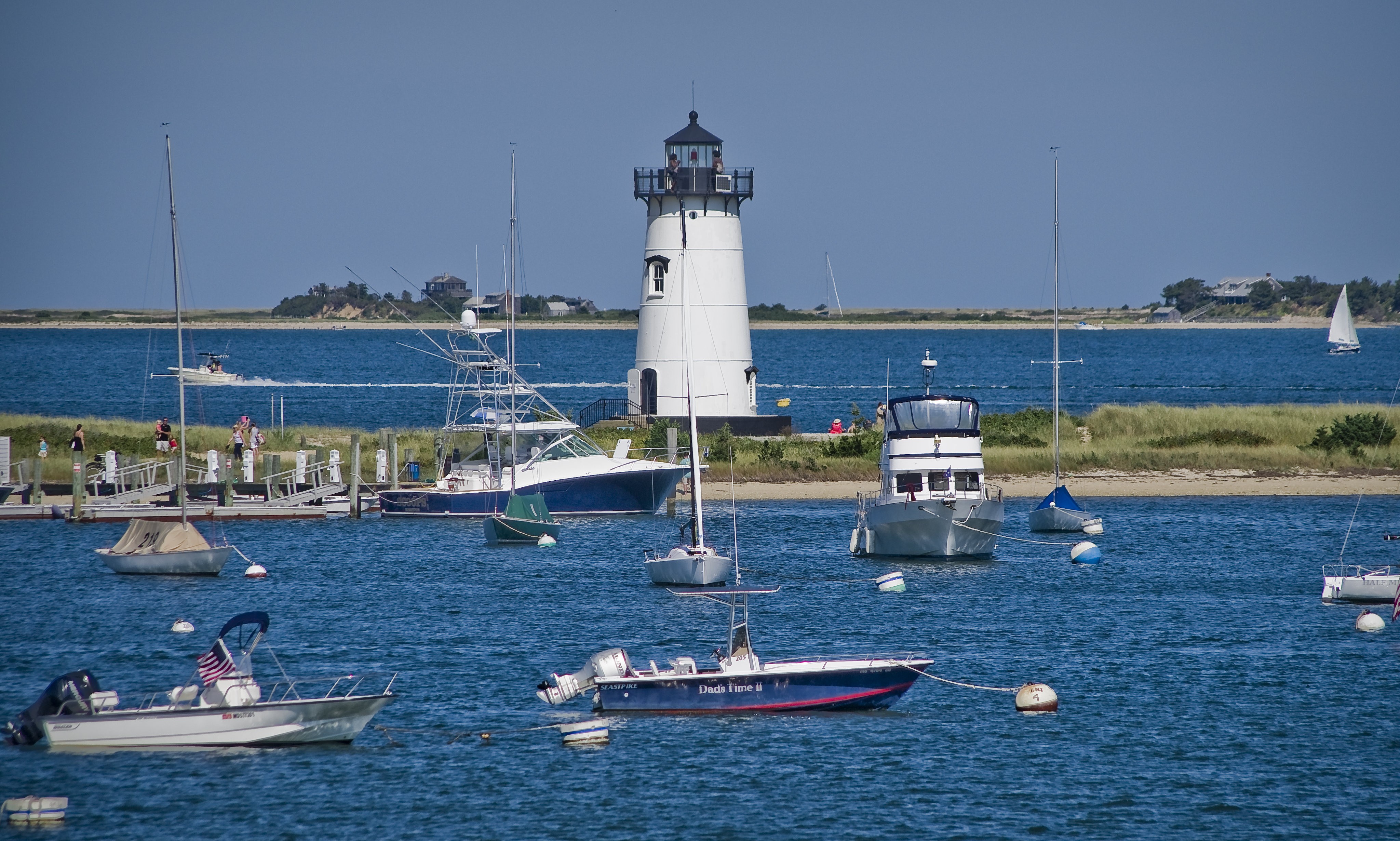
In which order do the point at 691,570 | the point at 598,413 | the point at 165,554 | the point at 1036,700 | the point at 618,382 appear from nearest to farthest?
the point at 1036,700
the point at 691,570
the point at 165,554
the point at 598,413
the point at 618,382

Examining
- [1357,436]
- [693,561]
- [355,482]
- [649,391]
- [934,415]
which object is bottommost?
[693,561]

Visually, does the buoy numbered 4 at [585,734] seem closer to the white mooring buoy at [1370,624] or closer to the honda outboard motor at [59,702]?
the honda outboard motor at [59,702]

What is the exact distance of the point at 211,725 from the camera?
22.0m

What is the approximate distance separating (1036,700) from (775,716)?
421 centimetres

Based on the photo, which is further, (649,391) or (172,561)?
(649,391)

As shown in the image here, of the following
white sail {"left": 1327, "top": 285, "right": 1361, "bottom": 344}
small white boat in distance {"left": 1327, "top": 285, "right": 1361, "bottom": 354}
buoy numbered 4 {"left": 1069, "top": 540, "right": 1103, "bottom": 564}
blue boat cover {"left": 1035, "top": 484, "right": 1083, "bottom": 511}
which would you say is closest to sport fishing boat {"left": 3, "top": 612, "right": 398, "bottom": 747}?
buoy numbered 4 {"left": 1069, "top": 540, "right": 1103, "bottom": 564}

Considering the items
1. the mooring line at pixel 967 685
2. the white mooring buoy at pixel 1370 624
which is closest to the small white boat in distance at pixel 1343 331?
the white mooring buoy at pixel 1370 624

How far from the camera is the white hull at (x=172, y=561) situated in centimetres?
3703

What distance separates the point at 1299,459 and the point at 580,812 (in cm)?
4003

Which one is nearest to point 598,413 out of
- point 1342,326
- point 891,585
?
point 891,585

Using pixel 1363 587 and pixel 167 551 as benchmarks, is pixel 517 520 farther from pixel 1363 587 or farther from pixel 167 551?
pixel 1363 587

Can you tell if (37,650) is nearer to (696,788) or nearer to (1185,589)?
(696,788)

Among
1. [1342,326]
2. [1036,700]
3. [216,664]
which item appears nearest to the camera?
[216,664]

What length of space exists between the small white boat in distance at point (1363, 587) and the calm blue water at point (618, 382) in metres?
41.4
